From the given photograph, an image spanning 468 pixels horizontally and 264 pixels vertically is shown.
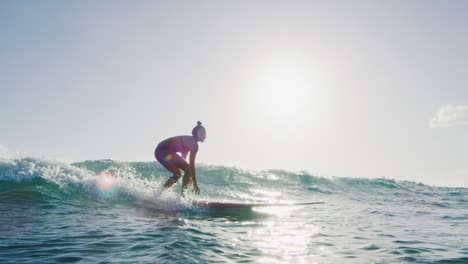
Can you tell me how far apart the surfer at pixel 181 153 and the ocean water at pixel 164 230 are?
1.82 feet

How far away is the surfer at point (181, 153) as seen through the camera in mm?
9117

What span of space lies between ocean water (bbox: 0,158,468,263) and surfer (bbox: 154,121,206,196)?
55 centimetres

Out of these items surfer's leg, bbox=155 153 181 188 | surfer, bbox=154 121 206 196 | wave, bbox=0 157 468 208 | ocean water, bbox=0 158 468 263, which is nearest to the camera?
ocean water, bbox=0 158 468 263

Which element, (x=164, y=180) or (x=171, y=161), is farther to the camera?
(x=164, y=180)

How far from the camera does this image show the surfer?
29.9ft

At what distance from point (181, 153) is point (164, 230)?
3.92 m

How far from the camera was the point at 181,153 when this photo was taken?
9602 millimetres

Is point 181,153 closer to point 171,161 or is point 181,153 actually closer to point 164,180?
point 171,161

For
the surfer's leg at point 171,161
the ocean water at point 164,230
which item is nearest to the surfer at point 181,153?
the surfer's leg at point 171,161

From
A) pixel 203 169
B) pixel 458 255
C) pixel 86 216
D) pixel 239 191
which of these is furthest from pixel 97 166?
pixel 458 255

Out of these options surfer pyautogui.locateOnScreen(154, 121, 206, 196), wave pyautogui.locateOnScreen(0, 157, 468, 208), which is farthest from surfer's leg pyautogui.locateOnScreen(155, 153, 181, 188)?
wave pyautogui.locateOnScreen(0, 157, 468, 208)

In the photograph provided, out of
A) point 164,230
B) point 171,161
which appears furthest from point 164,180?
point 164,230

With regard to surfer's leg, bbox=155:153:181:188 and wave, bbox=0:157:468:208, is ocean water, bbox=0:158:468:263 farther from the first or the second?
surfer's leg, bbox=155:153:181:188

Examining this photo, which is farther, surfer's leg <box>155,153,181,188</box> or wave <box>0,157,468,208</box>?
wave <box>0,157,468,208</box>
